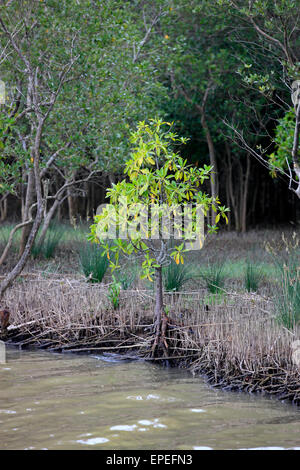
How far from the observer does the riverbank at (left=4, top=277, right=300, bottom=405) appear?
5297 millimetres

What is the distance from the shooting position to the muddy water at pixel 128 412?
13.4ft

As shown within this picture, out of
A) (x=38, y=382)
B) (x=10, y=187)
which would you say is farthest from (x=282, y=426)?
(x=10, y=187)

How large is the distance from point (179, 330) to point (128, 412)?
162cm

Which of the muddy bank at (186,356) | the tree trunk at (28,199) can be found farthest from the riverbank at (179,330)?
the tree trunk at (28,199)

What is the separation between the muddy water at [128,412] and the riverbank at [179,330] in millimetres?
214

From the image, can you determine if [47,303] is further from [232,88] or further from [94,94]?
[232,88]

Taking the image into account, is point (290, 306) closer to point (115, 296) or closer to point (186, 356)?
point (186, 356)

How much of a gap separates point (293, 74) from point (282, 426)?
4439 millimetres

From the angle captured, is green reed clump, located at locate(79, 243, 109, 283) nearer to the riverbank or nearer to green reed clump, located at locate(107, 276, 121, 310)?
the riverbank

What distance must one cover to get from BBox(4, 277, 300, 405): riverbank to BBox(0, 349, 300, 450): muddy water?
21cm

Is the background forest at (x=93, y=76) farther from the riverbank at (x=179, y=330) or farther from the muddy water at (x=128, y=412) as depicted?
the muddy water at (x=128, y=412)

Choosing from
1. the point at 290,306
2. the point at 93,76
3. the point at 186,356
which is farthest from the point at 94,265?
the point at 290,306

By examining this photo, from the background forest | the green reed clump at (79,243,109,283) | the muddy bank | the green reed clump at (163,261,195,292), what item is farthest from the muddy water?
the background forest

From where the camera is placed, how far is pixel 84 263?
8.30 meters
